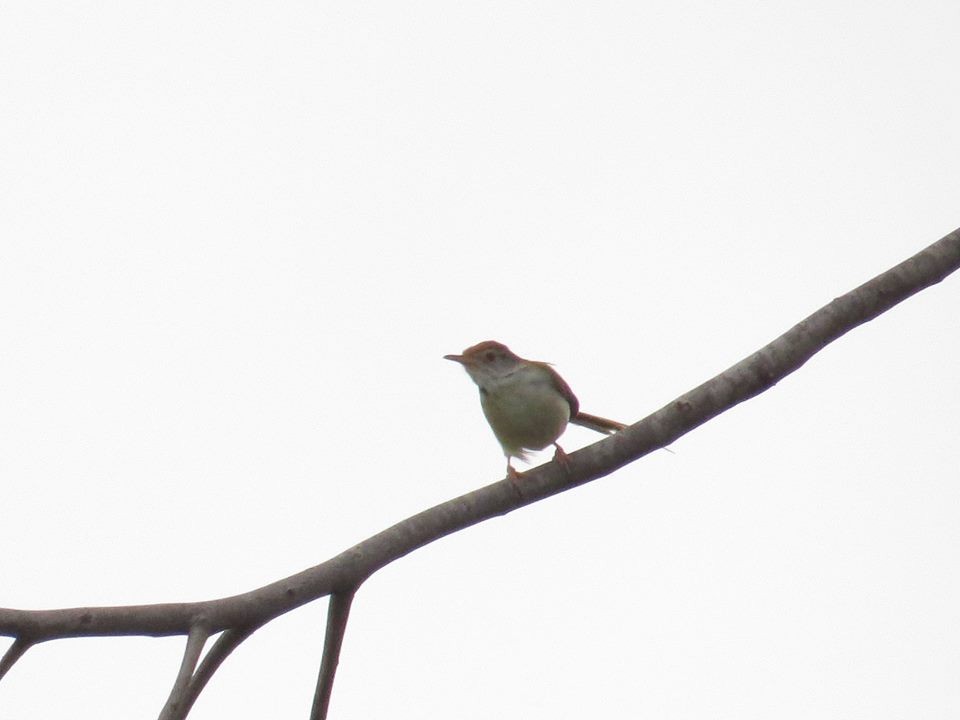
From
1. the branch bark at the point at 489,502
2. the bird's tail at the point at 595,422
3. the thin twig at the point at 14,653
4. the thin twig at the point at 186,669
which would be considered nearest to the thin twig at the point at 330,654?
the branch bark at the point at 489,502

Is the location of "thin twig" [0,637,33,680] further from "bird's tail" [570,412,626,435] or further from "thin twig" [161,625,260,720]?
"bird's tail" [570,412,626,435]

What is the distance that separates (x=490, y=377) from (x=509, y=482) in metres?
2.51

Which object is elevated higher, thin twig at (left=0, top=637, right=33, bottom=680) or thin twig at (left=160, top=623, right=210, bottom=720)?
thin twig at (left=0, top=637, right=33, bottom=680)

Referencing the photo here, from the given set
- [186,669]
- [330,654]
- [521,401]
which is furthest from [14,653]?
[521,401]

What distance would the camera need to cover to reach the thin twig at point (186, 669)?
3.55 meters

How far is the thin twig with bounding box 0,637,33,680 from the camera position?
3.53 metres

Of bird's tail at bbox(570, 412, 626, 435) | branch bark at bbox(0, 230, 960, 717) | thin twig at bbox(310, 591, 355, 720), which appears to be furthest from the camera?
bird's tail at bbox(570, 412, 626, 435)

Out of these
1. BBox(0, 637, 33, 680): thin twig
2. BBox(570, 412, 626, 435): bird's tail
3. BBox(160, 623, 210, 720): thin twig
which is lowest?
BBox(160, 623, 210, 720): thin twig

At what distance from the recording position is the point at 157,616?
12.2 ft

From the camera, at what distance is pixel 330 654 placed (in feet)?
13.0

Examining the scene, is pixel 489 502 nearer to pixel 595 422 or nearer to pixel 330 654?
pixel 330 654

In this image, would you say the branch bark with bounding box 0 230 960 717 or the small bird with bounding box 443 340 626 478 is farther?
the small bird with bounding box 443 340 626 478

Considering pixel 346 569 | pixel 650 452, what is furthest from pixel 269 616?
pixel 650 452

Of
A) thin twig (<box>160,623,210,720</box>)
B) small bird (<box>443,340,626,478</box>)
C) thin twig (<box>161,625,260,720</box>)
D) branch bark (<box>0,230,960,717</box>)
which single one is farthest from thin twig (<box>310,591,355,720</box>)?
small bird (<box>443,340,626,478</box>)
